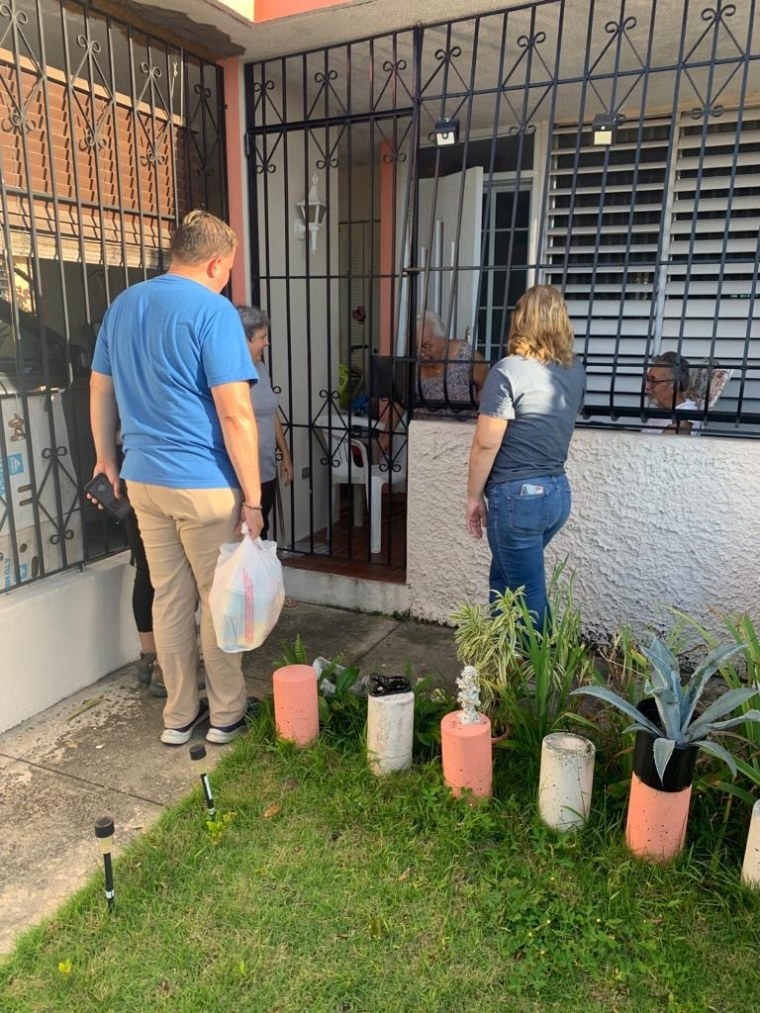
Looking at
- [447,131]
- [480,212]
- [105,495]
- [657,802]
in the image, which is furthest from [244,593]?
[480,212]

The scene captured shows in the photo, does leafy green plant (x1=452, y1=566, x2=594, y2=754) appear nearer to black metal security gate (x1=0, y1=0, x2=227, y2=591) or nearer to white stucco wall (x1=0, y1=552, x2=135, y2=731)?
white stucco wall (x1=0, y1=552, x2=135, y2=731)

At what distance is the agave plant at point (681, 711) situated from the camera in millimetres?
2111

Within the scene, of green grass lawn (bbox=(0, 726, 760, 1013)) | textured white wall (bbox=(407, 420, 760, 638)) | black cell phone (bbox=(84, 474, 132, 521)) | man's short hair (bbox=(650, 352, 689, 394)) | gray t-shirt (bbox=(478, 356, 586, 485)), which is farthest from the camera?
man's short hair (bbox=(650, 352, 689, 394))

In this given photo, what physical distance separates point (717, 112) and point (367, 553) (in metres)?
2.97

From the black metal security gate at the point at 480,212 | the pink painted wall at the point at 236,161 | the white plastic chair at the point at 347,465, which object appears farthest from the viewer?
the white plastic chair at the point at 347,465

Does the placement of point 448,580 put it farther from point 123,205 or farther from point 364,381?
point 123,205

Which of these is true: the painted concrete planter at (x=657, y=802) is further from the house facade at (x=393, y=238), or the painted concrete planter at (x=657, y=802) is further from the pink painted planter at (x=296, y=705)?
the house facade at (x=393, y=238)

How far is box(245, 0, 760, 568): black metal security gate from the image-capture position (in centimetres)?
386

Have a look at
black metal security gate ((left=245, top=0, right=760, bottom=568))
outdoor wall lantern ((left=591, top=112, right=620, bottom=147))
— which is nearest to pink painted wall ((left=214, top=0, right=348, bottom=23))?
black metal security gate ((left=245, top=0, right=760, bottom=568))

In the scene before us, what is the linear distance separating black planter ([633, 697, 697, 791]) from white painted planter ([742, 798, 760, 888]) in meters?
0.19

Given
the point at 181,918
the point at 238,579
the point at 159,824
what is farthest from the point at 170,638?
the point at 181,918

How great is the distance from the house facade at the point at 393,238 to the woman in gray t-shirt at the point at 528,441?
796 millimetres

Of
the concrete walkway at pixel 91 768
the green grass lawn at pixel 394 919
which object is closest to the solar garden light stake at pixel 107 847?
the green grass lawn at pixel 394 919

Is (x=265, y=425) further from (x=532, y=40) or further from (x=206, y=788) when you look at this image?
(x=532, y=40)
